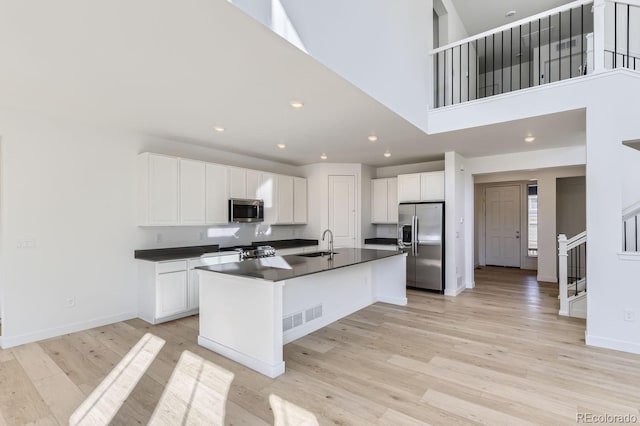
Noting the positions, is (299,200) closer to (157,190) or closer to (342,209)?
(342,209)

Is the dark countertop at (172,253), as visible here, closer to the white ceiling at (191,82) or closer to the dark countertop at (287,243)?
the dark countertop at (287,243)

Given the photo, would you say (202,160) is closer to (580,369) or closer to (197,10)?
(197,10)

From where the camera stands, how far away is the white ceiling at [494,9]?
5.59 metres

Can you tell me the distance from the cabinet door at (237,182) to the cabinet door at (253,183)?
92mm

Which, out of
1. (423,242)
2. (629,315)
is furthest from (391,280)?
(629,315)

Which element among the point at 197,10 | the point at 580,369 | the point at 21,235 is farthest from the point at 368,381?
the point at 21,235

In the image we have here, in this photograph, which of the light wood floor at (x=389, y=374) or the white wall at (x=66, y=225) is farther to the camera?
the white wall at (x=66, y=225)

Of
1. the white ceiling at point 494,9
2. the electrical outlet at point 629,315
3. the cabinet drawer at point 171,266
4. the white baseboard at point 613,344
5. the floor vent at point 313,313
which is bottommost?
the white baseboard at point 613,344

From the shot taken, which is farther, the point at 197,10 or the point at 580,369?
the point at 580,369

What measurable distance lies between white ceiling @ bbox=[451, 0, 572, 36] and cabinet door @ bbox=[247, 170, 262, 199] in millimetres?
4688

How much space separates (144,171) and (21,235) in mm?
1477

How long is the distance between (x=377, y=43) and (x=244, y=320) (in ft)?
10.0

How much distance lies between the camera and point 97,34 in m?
2.05

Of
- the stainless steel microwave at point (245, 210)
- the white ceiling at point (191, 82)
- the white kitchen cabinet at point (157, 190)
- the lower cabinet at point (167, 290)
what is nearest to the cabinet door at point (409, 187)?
the white ceiling at point (191, 82)
